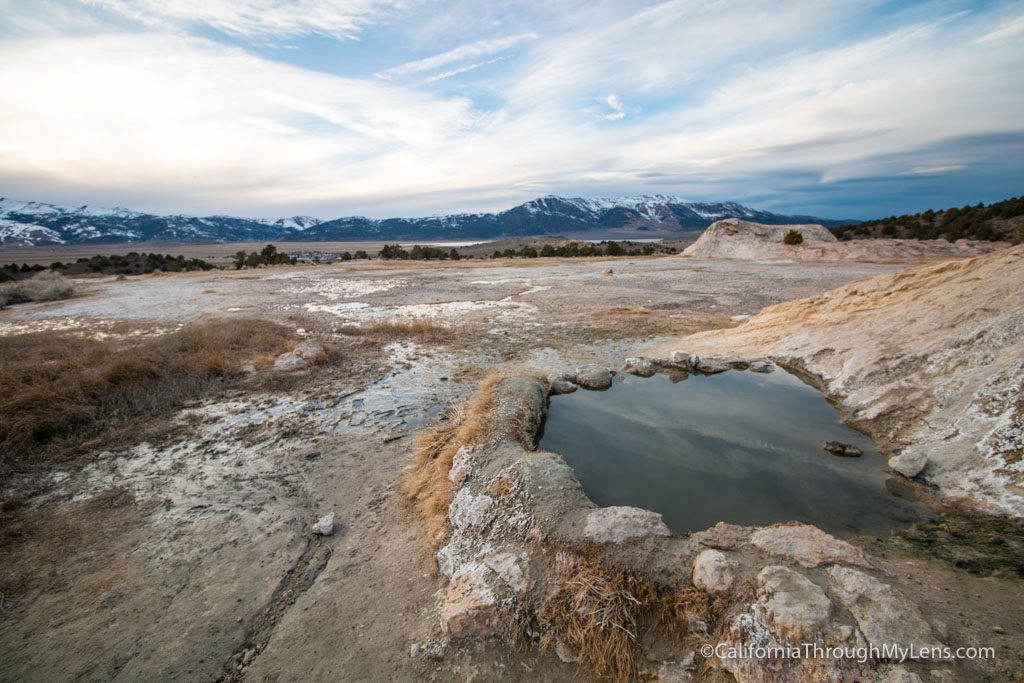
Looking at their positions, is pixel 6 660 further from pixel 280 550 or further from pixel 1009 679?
pixel 1009 679

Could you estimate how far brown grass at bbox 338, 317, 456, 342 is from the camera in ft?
49.0

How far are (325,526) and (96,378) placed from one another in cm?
760

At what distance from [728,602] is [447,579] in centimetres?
273

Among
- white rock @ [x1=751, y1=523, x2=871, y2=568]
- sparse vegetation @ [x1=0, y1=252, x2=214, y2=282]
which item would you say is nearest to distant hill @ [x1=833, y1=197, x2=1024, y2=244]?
white rock @ [x1=751, y1=523, x2=871, y2=568]

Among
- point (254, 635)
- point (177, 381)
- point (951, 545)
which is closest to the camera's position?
point (254, 635)

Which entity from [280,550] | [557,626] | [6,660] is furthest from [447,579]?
[6,660]

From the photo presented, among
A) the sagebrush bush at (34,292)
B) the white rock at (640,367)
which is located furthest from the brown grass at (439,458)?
the sagebrush bush at (34,292)

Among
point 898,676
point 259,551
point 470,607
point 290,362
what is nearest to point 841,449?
point 898,676

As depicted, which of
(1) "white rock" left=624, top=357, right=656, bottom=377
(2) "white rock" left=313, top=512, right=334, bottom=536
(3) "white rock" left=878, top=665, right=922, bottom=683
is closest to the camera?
(3) "white rock" left=878, top=665, right=922, bottom=683

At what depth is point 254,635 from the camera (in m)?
4.04

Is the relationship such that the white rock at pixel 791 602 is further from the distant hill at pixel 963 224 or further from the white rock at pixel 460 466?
the distant hill at pixel 963 224

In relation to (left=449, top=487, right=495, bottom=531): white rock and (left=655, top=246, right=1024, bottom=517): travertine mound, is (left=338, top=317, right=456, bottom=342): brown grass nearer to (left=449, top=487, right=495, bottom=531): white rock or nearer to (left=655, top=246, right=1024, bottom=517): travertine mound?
(left=655, top=246, right=1024, bottom=517): travertine mound

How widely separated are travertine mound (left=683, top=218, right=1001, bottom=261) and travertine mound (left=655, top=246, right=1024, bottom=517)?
34.0 m

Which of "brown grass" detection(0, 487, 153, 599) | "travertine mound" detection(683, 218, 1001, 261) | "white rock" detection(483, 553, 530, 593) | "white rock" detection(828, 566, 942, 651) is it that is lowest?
"brown grass" detection(0, 487, 153, 599)
